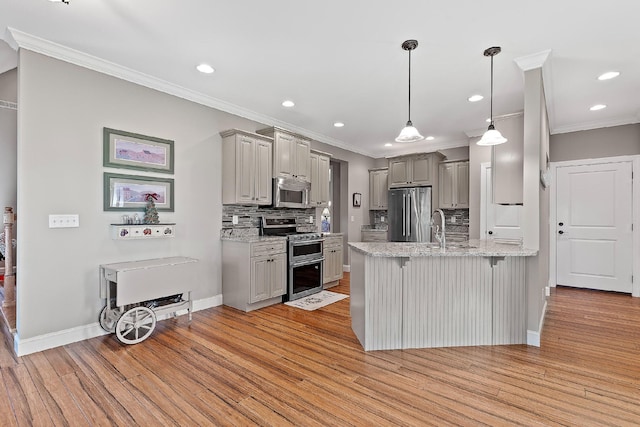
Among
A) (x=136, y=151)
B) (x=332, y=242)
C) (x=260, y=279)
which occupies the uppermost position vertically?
(x=136, y=151)

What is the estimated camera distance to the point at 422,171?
626cm

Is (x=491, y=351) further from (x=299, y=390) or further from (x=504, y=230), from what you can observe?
(x=504, y=230)

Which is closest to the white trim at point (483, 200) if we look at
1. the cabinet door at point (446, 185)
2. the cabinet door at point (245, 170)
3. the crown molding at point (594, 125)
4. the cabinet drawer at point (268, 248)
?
the cabinet door at point (446, 185)

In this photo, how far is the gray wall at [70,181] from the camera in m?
2.69

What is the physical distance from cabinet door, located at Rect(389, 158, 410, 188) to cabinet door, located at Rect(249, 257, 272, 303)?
3.49 meters

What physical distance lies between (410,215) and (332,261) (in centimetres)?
192

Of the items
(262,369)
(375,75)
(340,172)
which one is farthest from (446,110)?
(262,369)

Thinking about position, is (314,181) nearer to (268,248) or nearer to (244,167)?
(244,167)

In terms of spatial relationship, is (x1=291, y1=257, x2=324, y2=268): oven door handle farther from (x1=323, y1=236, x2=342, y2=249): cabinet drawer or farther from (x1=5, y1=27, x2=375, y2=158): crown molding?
(x1=5, y1=27, x2=375, y2=158): crown molding

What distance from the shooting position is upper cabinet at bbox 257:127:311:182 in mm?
4570

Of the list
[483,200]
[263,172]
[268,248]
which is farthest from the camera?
[483,200]

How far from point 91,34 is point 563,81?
14.9 feet

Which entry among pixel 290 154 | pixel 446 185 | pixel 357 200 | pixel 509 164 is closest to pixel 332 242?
pixel 290 154

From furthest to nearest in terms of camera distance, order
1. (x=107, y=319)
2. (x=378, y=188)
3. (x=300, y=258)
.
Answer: (x=378, y=188) < (x=300, y=258) < (x=107, y=319)
